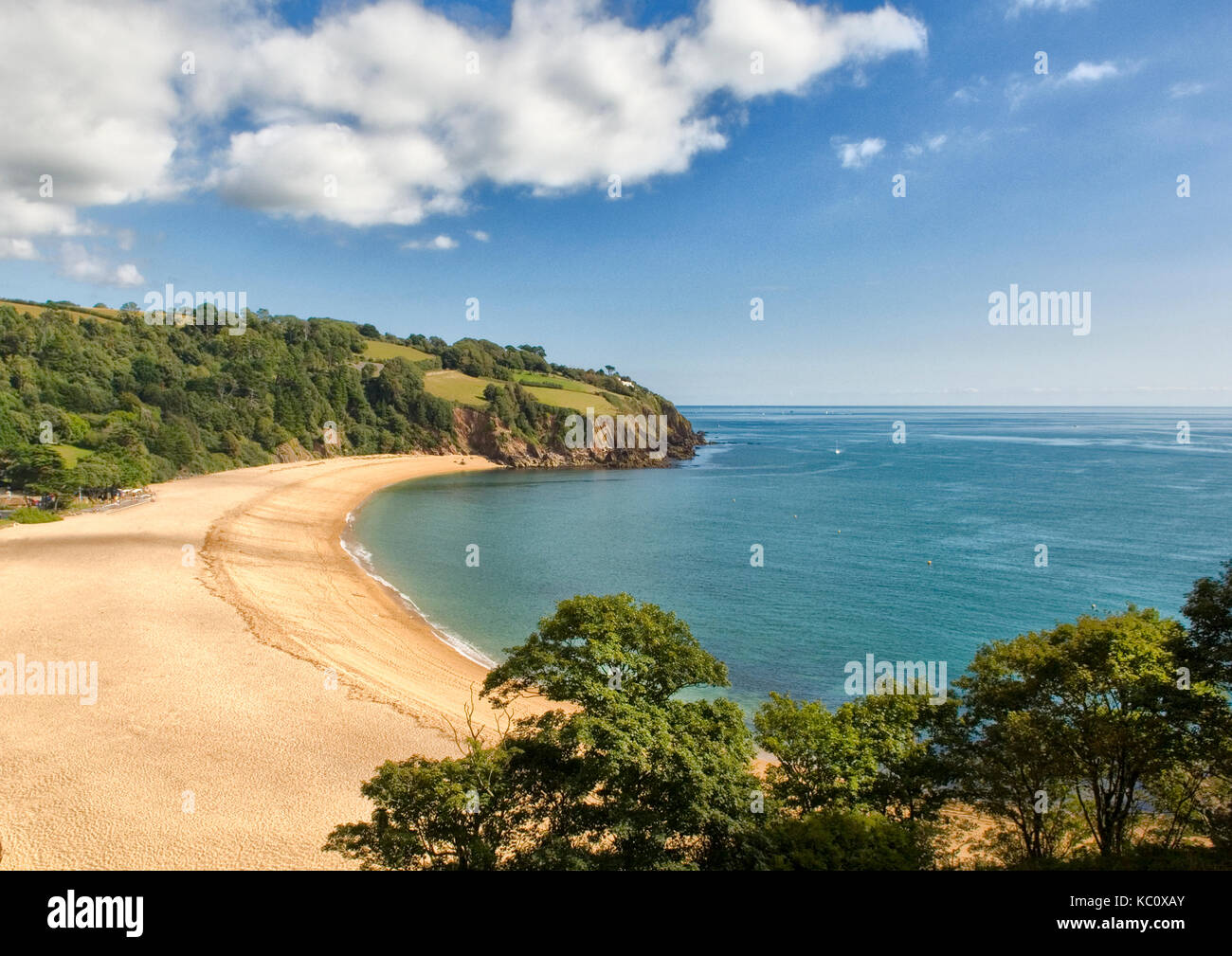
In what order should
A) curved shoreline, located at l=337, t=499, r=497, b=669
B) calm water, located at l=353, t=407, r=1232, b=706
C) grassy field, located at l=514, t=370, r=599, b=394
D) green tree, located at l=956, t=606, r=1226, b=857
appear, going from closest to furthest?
green tree, located at l=956, t=606, r=1226, b=857 → curved shoreline, located at l=337, t=499, r=497, b=669 → calm water, located at l=353, t=407, r=1232, b=706 → grassy field, located at l=514, t=370, r=599, b=394

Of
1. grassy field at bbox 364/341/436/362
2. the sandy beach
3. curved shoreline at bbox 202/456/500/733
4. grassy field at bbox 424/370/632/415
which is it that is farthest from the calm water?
grassy field at bbox 364/341/436/362

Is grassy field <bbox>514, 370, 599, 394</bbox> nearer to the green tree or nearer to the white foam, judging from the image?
the white foam

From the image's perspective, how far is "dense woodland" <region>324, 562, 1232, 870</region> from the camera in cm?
1038

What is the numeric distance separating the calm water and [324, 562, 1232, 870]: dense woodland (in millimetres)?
10961

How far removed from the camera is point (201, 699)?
70.3 ft

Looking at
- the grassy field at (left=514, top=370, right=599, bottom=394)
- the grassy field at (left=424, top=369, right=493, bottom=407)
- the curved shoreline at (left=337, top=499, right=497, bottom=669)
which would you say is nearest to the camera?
the curved shoreline at (left=337, top=499, right=497, bottom=669)

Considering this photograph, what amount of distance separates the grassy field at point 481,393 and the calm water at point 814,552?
3310 centimetres

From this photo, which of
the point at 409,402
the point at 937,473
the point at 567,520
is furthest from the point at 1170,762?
the point at 409,402

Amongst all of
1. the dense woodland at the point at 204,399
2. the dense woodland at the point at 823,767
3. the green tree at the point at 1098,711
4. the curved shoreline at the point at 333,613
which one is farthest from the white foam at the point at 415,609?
the dense woodland at the point at 204,399

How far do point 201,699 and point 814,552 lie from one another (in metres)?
39.8

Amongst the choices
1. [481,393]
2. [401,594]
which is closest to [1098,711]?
[401,594]

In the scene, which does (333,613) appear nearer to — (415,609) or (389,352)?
(415,609)

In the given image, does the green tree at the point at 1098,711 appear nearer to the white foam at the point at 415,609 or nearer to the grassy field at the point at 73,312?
the white foam at the point at 415,609
